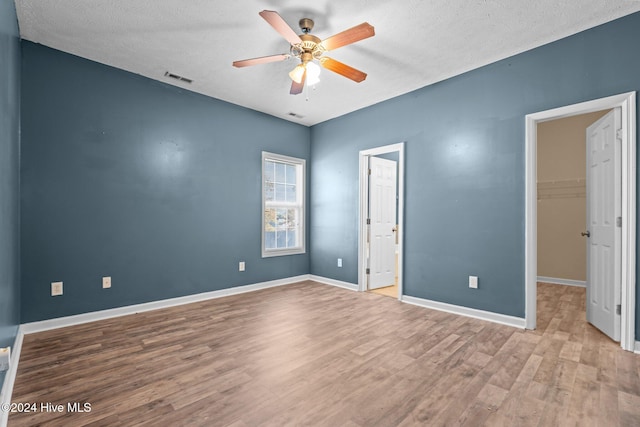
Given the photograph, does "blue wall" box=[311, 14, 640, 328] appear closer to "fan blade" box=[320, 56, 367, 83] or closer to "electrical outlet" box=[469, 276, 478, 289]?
"electrical outlet" box=[469, 276, 478, 289]

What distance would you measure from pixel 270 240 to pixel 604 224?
4.09 metres

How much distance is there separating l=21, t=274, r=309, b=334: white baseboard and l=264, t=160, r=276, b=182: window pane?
5.51 feet

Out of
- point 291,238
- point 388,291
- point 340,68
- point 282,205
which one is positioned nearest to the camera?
point 340,68

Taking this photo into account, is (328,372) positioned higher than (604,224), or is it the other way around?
(604,224)

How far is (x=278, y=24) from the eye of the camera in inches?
86.0

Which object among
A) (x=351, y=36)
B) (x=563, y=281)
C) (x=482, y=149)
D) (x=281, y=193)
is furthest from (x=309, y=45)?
(x=563, y=281)

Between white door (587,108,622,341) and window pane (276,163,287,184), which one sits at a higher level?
window pane (276,163,287,184)

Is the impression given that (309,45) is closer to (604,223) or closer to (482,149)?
(482,149)

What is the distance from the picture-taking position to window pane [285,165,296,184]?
530 centimetres

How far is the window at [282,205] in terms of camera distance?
16.0 feet

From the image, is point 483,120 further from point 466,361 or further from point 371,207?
point 466,361

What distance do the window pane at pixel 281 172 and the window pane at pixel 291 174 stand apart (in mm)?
90

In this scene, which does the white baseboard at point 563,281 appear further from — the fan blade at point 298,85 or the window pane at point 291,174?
the fan blade at point 298,85

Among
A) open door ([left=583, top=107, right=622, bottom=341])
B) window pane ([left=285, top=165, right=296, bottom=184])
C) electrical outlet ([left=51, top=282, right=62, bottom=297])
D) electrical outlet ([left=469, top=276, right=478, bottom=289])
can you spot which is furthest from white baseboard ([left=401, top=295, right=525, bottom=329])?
electrical outlet ([left=51, top=282, right=62, bottom=297])
